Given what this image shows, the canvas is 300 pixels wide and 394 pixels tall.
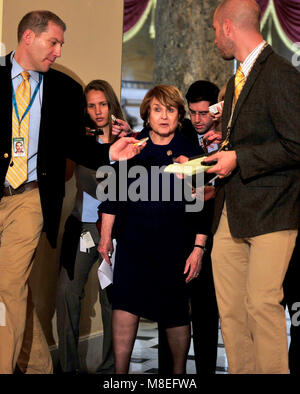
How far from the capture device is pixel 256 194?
115 inches

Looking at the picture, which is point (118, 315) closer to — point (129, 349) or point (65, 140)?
point (129, 349)

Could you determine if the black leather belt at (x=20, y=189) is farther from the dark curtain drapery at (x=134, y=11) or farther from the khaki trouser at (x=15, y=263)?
the dark curtain drapery at (x=134, y=11)

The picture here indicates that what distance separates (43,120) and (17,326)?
104cm

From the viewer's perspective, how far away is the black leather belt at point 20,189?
3.39 meters

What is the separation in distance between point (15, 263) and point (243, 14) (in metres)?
1.60

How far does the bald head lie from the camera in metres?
2.99

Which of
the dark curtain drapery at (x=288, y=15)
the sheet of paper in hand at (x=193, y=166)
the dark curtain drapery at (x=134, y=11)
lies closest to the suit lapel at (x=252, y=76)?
the sheet of paper in hand at (x=193, y=166)

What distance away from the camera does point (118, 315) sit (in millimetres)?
3475

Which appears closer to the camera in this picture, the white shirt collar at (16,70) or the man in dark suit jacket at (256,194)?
the man in dark suit jacket at (256,194)

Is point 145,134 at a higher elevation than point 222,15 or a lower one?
lower

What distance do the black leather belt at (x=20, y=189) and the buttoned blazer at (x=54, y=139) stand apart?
4cm

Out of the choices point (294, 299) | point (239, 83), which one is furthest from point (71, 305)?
point (239, 83)

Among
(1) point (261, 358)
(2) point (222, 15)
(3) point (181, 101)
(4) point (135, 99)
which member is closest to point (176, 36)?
(3) point (181, 101)

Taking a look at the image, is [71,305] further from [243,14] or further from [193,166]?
[243,14]
